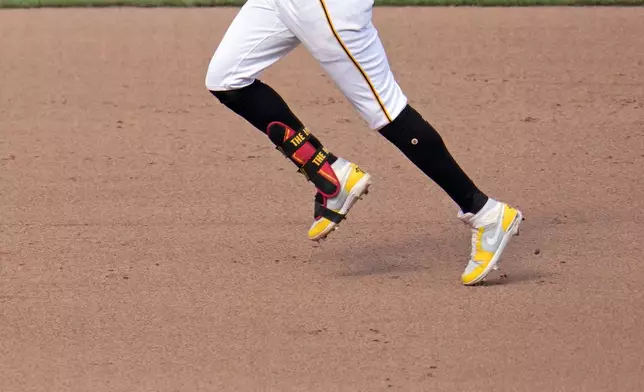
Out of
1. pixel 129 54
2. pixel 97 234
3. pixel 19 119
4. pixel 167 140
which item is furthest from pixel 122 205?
pixel 129 54

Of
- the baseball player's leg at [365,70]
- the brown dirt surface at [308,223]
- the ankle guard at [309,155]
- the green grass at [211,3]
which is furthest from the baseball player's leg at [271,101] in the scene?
the green grass at [211,3]

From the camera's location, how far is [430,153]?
4.67 meters

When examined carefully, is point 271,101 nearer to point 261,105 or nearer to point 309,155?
point 261,105

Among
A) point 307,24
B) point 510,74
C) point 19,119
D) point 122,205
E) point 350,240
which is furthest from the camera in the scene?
point 510,74

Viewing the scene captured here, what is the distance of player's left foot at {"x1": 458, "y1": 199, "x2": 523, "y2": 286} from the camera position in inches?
187

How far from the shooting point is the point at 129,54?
7.98 meters

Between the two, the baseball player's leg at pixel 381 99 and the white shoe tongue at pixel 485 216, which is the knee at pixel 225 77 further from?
the white shoe tongue at pixel 485 216

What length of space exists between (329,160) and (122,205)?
1164 millimetres

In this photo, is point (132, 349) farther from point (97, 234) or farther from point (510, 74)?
point (510, 74)

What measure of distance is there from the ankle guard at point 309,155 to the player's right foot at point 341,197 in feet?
0.06

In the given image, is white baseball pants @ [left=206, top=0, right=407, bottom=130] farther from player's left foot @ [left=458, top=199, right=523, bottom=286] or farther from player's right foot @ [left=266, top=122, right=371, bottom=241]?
player's left foot @ [left=458, top=199, right=523, bottom=286]

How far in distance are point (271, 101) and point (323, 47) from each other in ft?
1.17

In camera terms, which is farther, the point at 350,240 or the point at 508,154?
the point at 508,154

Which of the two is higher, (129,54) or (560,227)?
(560,227)
